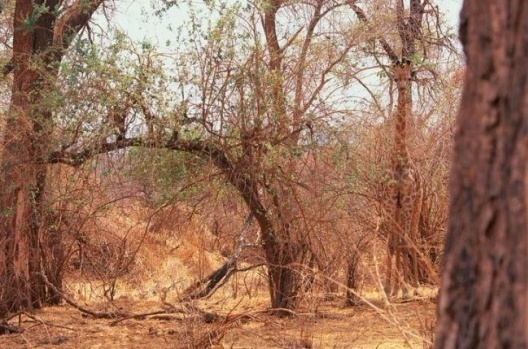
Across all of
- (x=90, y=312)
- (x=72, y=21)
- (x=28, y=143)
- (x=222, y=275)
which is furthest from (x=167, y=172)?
(x=72, y=21)

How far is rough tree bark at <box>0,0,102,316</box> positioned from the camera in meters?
9.42

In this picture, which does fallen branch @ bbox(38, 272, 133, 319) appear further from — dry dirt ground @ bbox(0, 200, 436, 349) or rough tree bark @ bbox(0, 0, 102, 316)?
rough tree bark @ bbox(0, 0, 102, 316)

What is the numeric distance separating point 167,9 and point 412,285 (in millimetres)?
5034

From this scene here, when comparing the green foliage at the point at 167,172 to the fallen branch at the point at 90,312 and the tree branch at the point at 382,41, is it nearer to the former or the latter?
the fallen branch at the point at 90,312

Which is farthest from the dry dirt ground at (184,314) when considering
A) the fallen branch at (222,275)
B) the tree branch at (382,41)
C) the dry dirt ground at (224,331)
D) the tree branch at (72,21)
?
the tree branch at (382,41)

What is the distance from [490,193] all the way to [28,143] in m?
7.64

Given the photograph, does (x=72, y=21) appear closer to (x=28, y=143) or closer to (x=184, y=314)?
(x=28, y=143)

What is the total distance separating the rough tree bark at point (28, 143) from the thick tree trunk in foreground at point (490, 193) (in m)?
6.99

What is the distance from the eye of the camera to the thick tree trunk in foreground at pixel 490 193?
98.0 inches

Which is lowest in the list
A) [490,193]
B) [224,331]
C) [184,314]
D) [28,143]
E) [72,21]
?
[224,331]

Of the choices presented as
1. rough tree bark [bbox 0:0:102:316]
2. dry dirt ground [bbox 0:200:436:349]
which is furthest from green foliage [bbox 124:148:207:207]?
rough tree bark [bbox 0:0:102:316]

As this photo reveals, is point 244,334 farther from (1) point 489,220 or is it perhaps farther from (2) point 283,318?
(1) point 489,220

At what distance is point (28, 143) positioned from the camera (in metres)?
9.48

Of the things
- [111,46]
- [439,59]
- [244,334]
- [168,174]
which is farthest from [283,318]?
[439,59]
